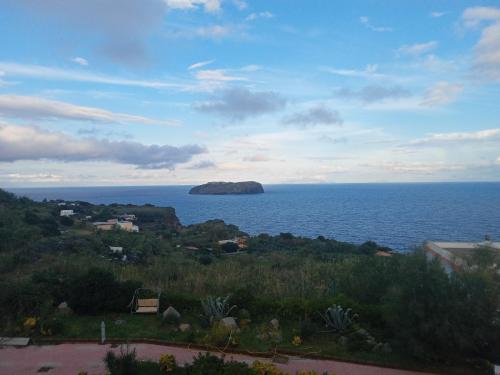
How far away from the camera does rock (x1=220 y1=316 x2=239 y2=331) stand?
342 inches

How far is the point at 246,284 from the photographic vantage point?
1173cm

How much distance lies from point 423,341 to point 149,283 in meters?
8.08

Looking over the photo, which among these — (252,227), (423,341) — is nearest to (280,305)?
(423,341)

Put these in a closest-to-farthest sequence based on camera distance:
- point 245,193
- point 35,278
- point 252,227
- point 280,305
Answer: point 280,305 < point 35,278 < point 252,227 < point 245,193

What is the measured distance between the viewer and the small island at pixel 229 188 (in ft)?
579

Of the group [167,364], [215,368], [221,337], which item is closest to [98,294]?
[221,337]

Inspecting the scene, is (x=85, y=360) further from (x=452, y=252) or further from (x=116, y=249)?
(x=116, y=249)

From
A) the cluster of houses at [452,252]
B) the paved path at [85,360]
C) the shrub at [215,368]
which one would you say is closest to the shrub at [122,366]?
the shrub at [215,368]

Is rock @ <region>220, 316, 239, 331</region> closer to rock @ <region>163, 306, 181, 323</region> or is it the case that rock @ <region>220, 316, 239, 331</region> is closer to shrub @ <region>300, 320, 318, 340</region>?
rock @ <region>163, 306, 181, 323</region>

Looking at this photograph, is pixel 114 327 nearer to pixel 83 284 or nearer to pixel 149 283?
pixel 83 284

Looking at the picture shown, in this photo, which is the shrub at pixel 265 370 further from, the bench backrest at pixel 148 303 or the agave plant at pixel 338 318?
the bench backrest at pixel 148 303

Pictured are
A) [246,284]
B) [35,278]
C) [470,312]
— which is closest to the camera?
[470,312]

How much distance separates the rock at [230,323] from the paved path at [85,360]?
1063 millimetres

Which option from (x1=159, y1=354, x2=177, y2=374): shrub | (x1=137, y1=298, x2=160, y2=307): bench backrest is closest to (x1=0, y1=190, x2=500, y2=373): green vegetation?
(x1=137, y1=298, x2=160, y2=307): bench backrest
